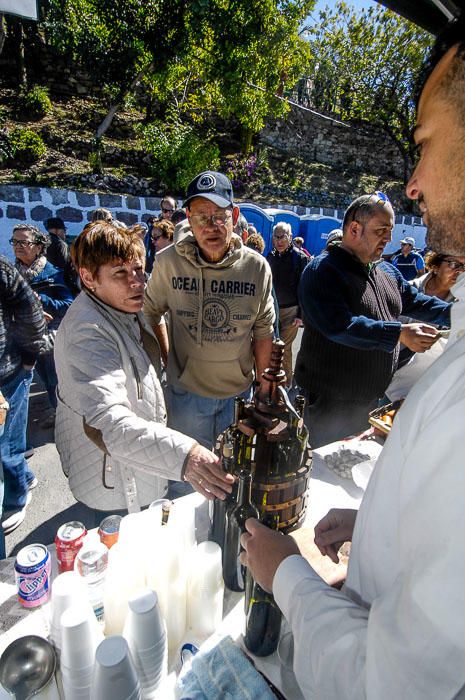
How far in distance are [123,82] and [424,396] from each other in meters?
17.1

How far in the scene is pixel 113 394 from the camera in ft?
4.82

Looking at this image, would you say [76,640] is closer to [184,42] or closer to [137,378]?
[137,378]

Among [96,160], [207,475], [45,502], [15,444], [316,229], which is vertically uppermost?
[96,160]

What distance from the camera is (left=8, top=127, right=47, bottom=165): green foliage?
12.4 metres

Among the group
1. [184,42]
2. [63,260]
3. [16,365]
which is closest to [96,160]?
[184,42]

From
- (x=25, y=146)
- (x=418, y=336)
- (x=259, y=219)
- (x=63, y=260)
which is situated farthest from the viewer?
(x=25, y=146)

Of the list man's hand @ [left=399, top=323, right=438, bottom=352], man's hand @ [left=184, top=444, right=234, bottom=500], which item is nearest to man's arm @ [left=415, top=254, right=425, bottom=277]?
man's hand @ [left=399, top=323, right=438, bottom=352]

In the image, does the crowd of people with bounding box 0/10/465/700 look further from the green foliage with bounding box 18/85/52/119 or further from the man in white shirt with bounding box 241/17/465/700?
the green foliage with bounding box 18/85/52/119

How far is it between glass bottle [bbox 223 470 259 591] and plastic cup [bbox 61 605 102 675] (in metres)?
0.41

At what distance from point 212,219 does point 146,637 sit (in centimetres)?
205

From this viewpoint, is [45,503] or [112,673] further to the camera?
[45,503]

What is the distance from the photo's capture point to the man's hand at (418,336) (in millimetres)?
2230

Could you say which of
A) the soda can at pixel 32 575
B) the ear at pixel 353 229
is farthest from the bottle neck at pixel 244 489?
Answer: the ear at pixel 353 229

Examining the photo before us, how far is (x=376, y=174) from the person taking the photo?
78.8 feet
